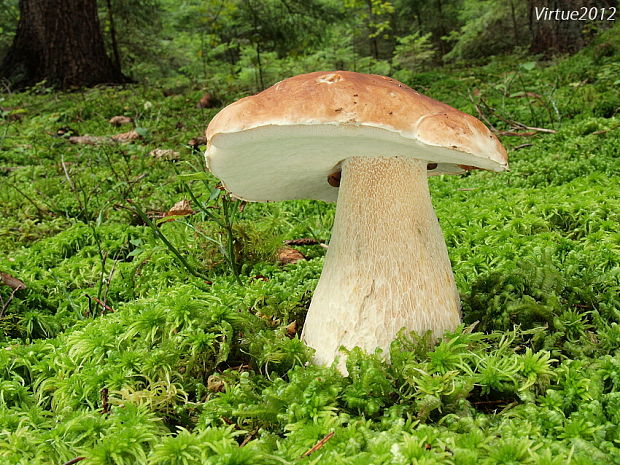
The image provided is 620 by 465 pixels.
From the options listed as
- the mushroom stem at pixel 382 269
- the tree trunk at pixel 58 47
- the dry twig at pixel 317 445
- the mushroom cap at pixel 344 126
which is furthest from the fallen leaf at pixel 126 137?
the dry twig at pixel 317 445

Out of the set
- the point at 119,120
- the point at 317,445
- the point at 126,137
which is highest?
the point at 119,120


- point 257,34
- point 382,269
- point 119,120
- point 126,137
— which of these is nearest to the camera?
point 382,269

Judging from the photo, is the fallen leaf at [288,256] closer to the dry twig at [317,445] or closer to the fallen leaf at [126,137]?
the dry twig at [317,445]

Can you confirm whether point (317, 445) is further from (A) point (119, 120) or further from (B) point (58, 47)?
(B) point (58, 47)

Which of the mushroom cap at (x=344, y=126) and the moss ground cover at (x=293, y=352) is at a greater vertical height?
the mushroom cap at (x=344, y=126)

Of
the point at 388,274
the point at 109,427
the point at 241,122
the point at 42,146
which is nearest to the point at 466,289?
the point at 388,274

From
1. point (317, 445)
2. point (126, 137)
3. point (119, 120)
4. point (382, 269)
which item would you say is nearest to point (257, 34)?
point (119, 120)

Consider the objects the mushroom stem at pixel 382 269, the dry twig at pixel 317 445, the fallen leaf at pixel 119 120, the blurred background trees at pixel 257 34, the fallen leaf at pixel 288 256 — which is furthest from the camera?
the blurred background trees at pixel 257 34

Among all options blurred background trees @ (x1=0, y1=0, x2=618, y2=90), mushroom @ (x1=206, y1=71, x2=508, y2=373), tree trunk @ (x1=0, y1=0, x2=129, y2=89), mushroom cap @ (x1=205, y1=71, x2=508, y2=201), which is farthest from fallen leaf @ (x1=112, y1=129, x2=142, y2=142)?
mushroom cap @ (x1=205, y1=71, x2=508, y2=201)
